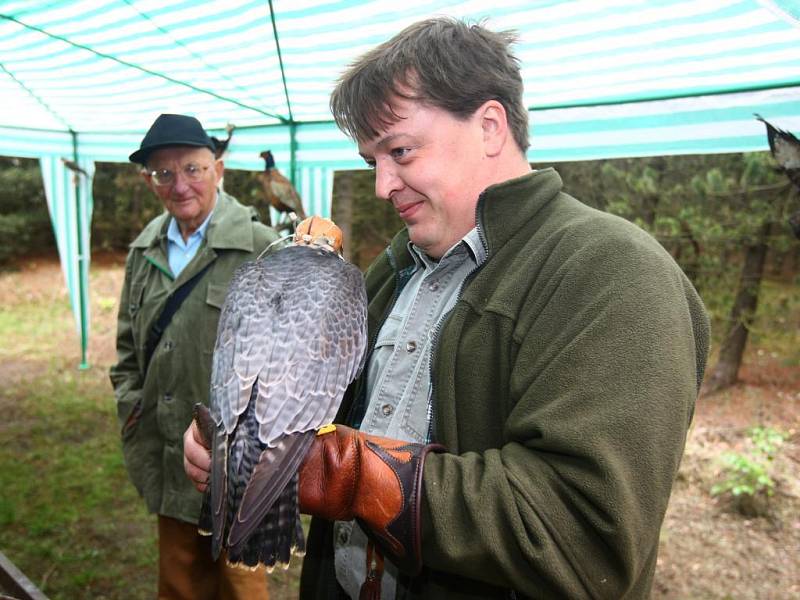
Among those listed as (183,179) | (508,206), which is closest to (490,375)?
(508,206)

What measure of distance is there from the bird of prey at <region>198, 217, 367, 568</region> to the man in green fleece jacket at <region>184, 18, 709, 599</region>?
0.10 meters

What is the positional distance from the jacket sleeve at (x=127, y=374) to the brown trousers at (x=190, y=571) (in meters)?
0.71

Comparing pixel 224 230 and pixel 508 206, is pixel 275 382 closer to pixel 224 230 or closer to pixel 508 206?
pixel 508 206

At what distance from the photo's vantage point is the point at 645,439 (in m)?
1.15

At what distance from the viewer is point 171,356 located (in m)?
3.48

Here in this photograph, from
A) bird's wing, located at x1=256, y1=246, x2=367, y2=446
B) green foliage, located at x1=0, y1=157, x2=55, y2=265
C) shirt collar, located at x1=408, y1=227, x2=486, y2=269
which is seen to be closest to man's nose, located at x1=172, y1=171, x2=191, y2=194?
bird's wing, located at x1=256, y1=246, x2=367, y2=446

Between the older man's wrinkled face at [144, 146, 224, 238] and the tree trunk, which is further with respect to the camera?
the tree trunk

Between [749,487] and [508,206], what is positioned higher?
[508,206]

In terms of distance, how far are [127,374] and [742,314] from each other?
26.7 ft

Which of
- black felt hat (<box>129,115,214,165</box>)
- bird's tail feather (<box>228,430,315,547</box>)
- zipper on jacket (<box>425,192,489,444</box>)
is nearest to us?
bird's tail feather (<box>228,430,315,547</box>)

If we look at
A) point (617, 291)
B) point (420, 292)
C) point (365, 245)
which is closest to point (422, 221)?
point (420, 292)

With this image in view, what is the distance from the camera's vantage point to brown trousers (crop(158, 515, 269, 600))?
11.9ft

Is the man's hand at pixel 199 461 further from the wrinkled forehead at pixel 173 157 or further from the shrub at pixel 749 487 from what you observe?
the shrub at pixel 749 487

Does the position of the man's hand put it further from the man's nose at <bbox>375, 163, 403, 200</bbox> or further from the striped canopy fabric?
the striped canopy fabric
